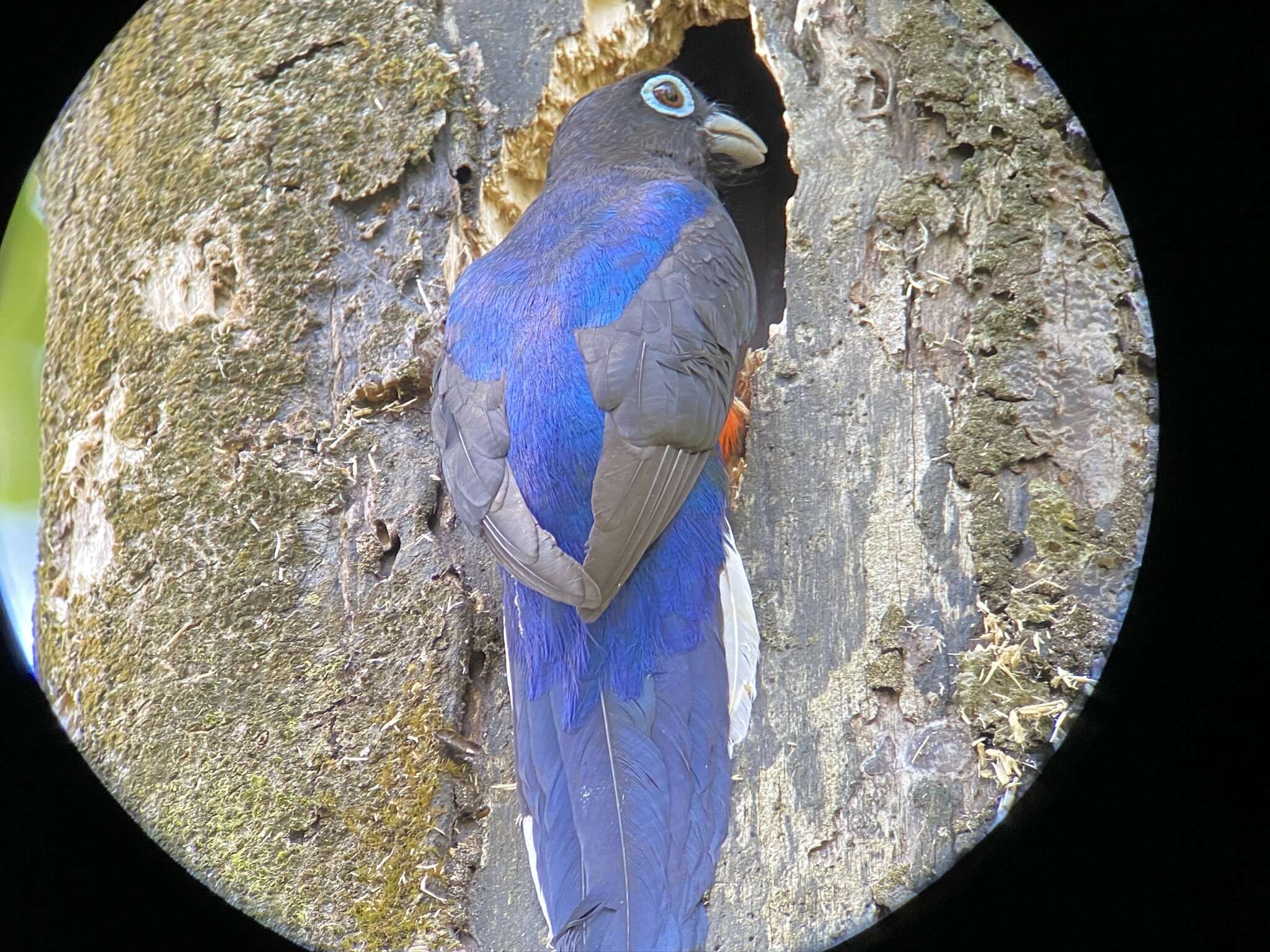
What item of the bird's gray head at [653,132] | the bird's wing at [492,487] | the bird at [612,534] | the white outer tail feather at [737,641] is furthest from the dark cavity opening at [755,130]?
the bird's wing at [492,487]

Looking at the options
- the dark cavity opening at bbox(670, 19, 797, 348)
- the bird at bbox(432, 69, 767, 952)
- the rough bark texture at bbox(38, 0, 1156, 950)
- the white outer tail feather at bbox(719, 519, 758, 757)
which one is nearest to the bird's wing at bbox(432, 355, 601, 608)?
the bird at bbox(432, 69, 767, 952)

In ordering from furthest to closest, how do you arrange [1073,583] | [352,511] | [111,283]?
1. [111,283]
2. [352,511]
3. [1073,583]

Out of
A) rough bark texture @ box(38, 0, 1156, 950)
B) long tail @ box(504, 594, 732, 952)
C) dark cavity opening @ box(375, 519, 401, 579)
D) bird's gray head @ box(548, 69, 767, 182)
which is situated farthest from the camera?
bird's gray head @ box(548, 69, 767, 182)

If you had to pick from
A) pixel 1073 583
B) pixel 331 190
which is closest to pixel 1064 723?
pixel 1073 583

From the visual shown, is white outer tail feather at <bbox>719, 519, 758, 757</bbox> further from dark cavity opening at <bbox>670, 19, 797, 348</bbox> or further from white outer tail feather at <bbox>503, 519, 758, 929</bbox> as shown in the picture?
dark cavity opening at <bbox>670, 19, 797, 348</bbox>

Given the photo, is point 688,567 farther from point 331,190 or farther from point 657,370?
point 331,190

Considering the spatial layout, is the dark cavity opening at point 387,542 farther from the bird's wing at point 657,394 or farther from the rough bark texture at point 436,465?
the bird's wing at point 657,394

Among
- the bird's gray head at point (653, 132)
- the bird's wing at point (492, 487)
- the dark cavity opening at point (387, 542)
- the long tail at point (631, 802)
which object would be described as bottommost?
the long tail at point (631, 802)

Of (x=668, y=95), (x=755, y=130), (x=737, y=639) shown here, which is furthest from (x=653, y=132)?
(x=737, y=639)
